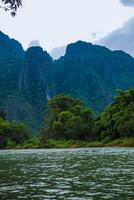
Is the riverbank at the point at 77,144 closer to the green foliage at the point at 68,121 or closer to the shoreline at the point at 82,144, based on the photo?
the shoreline at the point at 82,144

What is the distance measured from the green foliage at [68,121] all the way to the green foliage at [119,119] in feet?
14.8

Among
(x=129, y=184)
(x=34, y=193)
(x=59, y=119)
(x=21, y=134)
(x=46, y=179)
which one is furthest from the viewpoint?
(x=21, y=134)

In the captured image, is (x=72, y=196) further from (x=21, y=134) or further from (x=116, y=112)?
(x=21, y=134)

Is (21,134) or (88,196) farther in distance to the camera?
(21,134)

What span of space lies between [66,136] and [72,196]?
429 feet

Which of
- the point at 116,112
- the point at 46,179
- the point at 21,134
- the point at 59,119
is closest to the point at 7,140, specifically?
the point at 21,134

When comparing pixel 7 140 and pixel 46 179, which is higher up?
pixel 7 140

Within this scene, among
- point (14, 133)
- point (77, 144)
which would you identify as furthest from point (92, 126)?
point (14, 133)

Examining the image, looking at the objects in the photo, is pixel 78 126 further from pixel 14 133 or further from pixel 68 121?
pixel 14 133

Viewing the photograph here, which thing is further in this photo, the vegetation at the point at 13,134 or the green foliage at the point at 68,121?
the vegetation at the point at 13,134

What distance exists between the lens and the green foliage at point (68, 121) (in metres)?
147

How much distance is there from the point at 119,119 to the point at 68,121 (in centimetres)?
2348

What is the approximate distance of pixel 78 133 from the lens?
148 metres

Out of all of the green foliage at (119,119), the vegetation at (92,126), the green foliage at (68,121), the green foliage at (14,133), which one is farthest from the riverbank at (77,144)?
the green foliage at (14,133)
